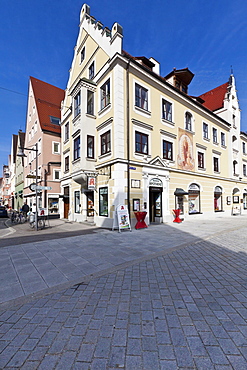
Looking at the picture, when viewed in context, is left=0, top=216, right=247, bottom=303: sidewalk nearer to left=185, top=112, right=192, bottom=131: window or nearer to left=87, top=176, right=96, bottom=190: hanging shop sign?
left=87, top=176, right=96, bottom=190: hanging shop sign

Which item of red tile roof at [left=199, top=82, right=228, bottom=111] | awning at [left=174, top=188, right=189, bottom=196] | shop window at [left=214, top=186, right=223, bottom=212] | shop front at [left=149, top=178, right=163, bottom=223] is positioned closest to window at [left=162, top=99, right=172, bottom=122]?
shop front at [left=149, top=178, right=163, bottom=223]

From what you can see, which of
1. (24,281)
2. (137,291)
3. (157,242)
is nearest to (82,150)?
(157,242)

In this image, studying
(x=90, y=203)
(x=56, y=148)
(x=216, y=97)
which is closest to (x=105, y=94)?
(x=90, y=203)

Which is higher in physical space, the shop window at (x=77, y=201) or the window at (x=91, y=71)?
the window at (x=91, y=71)

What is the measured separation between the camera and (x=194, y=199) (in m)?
18.0

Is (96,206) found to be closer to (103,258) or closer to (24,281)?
(103,258)

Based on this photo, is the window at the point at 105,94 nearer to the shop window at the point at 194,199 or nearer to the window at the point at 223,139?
the shop window at the point at 194,199

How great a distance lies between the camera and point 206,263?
209 inches

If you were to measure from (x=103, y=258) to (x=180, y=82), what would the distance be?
18.7 metres

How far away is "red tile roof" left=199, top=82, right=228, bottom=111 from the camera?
24.2m

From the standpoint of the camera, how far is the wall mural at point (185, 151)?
1641cm

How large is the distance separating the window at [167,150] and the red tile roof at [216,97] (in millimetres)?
13101

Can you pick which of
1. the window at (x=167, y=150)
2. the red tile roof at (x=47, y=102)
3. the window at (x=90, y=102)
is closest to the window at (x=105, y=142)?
the window at (x=90, y=102)

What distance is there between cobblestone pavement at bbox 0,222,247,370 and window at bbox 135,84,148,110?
12.2 m
